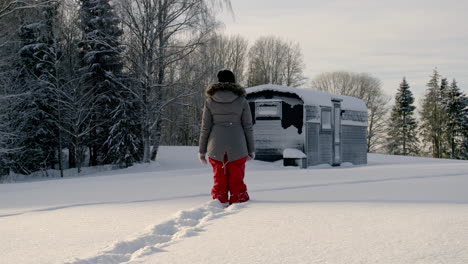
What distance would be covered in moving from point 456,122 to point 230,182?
43320 mm

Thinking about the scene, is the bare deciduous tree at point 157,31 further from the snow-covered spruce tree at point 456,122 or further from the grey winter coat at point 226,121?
the snow-covered spruce tree at point 456,122

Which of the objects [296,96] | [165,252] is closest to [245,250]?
[165,252]

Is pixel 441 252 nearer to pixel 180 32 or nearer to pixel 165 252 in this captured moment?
pixel 165 252

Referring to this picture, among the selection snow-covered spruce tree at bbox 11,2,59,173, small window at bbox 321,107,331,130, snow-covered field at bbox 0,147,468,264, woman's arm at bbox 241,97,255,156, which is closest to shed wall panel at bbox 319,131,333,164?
small window at bbox 321,107,331,130

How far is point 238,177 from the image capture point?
235 inches

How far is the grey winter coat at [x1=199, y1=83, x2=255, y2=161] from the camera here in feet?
19.7

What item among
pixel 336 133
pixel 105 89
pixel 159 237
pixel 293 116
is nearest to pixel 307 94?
pixel 293 116

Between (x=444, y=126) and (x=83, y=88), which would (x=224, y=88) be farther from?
(x=444, y=126)

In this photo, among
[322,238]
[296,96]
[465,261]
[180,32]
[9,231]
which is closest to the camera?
[465,261]

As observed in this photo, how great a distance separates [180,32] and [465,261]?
20.2 m

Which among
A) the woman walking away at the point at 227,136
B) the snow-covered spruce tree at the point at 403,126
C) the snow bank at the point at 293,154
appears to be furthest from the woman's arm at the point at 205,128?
the snow-covered spruce tree at the point at 403,126

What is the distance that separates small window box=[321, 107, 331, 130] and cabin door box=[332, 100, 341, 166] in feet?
1.57

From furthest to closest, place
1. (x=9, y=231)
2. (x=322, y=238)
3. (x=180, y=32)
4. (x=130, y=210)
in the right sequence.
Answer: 1. (x=180, y=32)
2. (x=130, y=210)
3. (x=9, y=231)
4. (x=322, y=238)

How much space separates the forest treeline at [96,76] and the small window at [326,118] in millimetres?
5486
